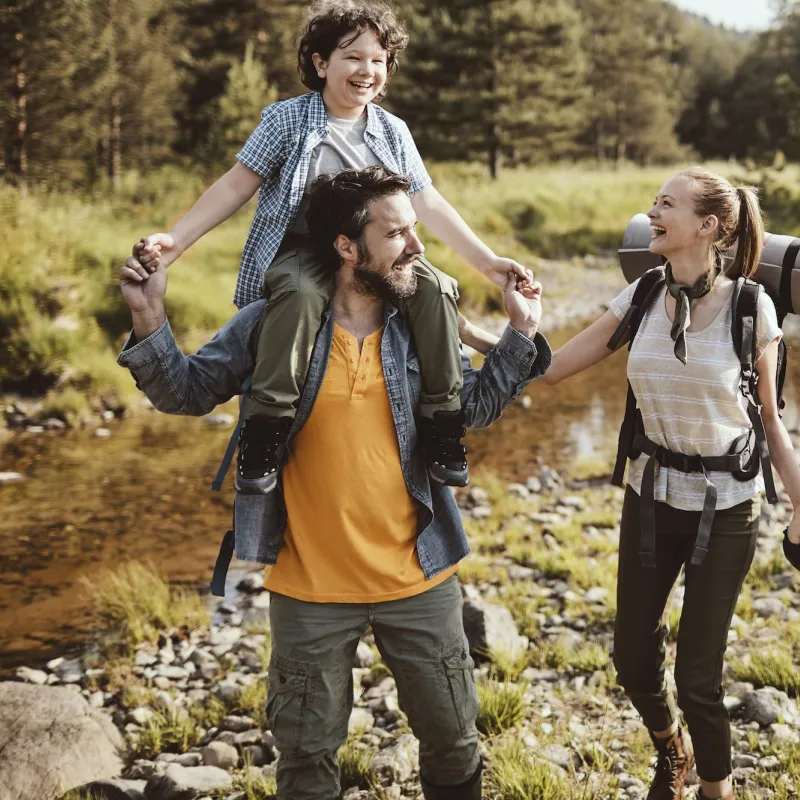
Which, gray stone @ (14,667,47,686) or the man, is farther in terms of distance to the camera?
gray stone @ (14,667,47,686)

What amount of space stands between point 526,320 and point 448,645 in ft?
3.53

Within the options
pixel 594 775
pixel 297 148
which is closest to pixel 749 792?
pixel 594 775

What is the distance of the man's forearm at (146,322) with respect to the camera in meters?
2.66

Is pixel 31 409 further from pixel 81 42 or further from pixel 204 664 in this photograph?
pixel 81 42

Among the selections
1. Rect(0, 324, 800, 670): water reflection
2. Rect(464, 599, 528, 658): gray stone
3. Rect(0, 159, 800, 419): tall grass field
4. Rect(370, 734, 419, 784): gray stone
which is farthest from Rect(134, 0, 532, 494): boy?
Rect(0, 159, 800, 419): tall grass field

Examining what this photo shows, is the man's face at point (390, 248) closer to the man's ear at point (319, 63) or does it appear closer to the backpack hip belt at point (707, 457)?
the man's ear at point (319, 63)

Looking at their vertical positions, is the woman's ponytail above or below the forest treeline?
below

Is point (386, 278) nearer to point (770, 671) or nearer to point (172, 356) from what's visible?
point (172, 356)

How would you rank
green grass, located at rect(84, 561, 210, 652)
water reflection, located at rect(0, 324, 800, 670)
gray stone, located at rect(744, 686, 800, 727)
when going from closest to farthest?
gray stone, located at rect(744, 686, 800, 727) < green grass, located at rect(84, 561, 210, 652) < water reflection, located at rect(0, 324, 800, 670)

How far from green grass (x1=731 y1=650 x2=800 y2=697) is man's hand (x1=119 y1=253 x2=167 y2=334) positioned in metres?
3.67

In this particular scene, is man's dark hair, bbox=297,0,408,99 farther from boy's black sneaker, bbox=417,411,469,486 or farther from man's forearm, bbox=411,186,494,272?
boy's black sneaker, bbox=417,411,469,486

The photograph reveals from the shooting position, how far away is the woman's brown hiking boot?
343 cm

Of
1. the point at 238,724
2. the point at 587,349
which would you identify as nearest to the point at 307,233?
the point at 587,349

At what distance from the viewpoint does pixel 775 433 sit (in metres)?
3.14
